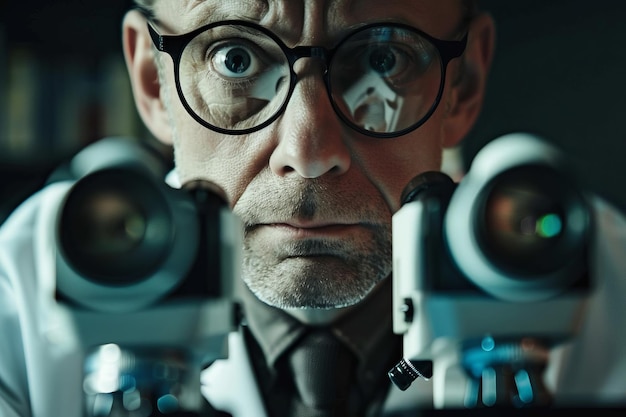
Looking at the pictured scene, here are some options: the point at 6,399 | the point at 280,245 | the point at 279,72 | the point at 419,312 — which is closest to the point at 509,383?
the point at 419,312

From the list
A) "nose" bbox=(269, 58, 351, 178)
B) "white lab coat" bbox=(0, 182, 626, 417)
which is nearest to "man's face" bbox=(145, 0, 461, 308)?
"nose" bbox=(269, 58, 351, 178)

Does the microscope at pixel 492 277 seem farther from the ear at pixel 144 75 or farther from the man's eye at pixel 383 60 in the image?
the ear at pixel 144 75

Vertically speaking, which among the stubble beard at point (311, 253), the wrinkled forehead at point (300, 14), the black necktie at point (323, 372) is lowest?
the black necktie at point (323, 372)

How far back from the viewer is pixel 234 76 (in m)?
0.91

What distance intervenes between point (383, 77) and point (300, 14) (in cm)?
11

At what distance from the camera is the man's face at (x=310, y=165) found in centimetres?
89

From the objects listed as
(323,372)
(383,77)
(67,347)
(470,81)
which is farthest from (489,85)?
(67,347)

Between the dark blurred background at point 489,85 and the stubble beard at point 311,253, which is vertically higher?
the dark blurred background at point 489,85

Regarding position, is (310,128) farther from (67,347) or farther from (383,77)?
(67,347)

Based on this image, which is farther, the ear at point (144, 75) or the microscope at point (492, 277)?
the ear at point (144, 75)

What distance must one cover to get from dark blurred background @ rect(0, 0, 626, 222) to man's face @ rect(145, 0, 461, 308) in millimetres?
58

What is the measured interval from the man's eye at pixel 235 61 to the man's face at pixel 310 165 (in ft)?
0.11

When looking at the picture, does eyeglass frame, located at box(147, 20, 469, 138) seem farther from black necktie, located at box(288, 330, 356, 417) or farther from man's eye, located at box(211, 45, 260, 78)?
black necktie, located at box(288, 330, 356, 417)

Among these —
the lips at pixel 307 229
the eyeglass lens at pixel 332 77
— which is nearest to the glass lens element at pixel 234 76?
the eyeglass lens at pixel 332 77
